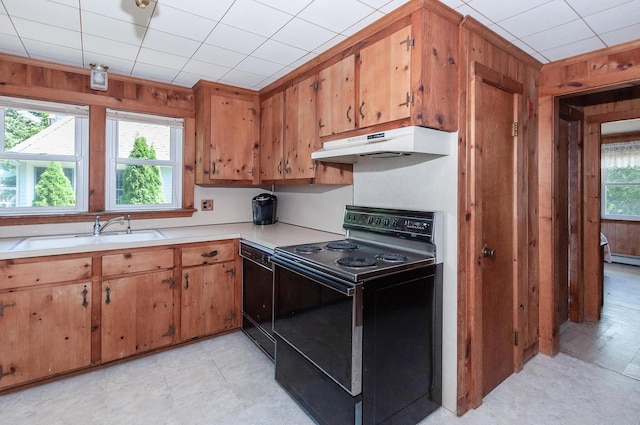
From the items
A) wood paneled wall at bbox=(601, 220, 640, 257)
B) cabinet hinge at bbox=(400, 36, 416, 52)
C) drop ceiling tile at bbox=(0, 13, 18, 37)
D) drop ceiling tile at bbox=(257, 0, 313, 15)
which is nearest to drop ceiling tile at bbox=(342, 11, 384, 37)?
cabinet hinge at bbox=(400, 36, 416, 52)

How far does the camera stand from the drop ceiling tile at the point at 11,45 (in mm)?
2141

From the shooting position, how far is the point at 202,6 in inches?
69.7

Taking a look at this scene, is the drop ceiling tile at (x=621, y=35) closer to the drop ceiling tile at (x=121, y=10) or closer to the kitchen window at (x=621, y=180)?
the drop ceiling tile at (x=121, y=10)

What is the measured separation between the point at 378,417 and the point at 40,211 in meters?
2.88

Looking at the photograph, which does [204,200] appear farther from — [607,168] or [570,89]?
[607,168]

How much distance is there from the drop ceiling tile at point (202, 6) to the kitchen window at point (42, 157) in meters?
1.54

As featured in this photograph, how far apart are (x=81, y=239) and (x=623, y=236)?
7.84 m

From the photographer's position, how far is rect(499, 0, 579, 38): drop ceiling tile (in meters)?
1.69

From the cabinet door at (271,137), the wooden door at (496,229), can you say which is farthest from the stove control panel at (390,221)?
the cabinet door at (271,137)

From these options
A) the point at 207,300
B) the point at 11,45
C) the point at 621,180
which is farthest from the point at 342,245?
the point at 621,180

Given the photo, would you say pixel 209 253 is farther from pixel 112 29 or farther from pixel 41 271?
pixel 112 29

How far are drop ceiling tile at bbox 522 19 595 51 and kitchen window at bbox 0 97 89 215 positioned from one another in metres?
3.32

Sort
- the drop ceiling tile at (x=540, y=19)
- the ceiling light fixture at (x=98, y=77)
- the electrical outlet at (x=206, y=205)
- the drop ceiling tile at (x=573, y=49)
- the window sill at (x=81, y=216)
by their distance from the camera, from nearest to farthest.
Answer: the drop ceiling tile at (x=540, y=19), the drop ceiling tile at (x=573, y=49), the window sill at (x=81, y=216), the ceiling light fixture at (x=98, y=77), the electrical outlet at (x=206, y=205)

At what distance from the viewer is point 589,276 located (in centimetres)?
328
